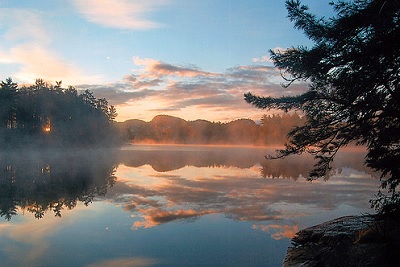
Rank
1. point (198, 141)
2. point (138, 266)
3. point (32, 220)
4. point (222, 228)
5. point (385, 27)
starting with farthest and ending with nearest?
point (198, 141), point (32, 220), point (222, 228), point (138, 266), point (385, 27)

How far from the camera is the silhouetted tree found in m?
5.92

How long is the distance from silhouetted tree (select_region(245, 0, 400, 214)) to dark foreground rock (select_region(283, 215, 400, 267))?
2.21ft

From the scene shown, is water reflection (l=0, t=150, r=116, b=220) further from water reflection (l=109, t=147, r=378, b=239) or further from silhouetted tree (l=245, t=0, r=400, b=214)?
silhouetted tree (l=245, t=0, r=400, b=214)

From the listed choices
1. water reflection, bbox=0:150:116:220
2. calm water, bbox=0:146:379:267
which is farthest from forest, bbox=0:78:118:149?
calm water, bbox=0:146:379:267

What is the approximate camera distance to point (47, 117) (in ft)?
200

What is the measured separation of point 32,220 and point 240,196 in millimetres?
9389

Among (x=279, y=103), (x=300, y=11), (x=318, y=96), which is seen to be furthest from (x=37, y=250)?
(x=300, y=11)

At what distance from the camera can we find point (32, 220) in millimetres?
11383

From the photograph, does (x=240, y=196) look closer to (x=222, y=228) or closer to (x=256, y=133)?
(x=222, y=228)

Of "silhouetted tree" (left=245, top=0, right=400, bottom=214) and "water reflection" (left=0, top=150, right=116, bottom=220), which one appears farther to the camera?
"water reflection" (left=0, top=150, right=116, bottom=220)

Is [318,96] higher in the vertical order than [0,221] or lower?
higher

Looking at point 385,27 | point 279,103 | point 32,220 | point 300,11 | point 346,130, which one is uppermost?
point 300,11

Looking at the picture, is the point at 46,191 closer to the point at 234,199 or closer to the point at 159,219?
the point at 159,219

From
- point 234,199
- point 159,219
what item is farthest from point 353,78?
point 234,199
